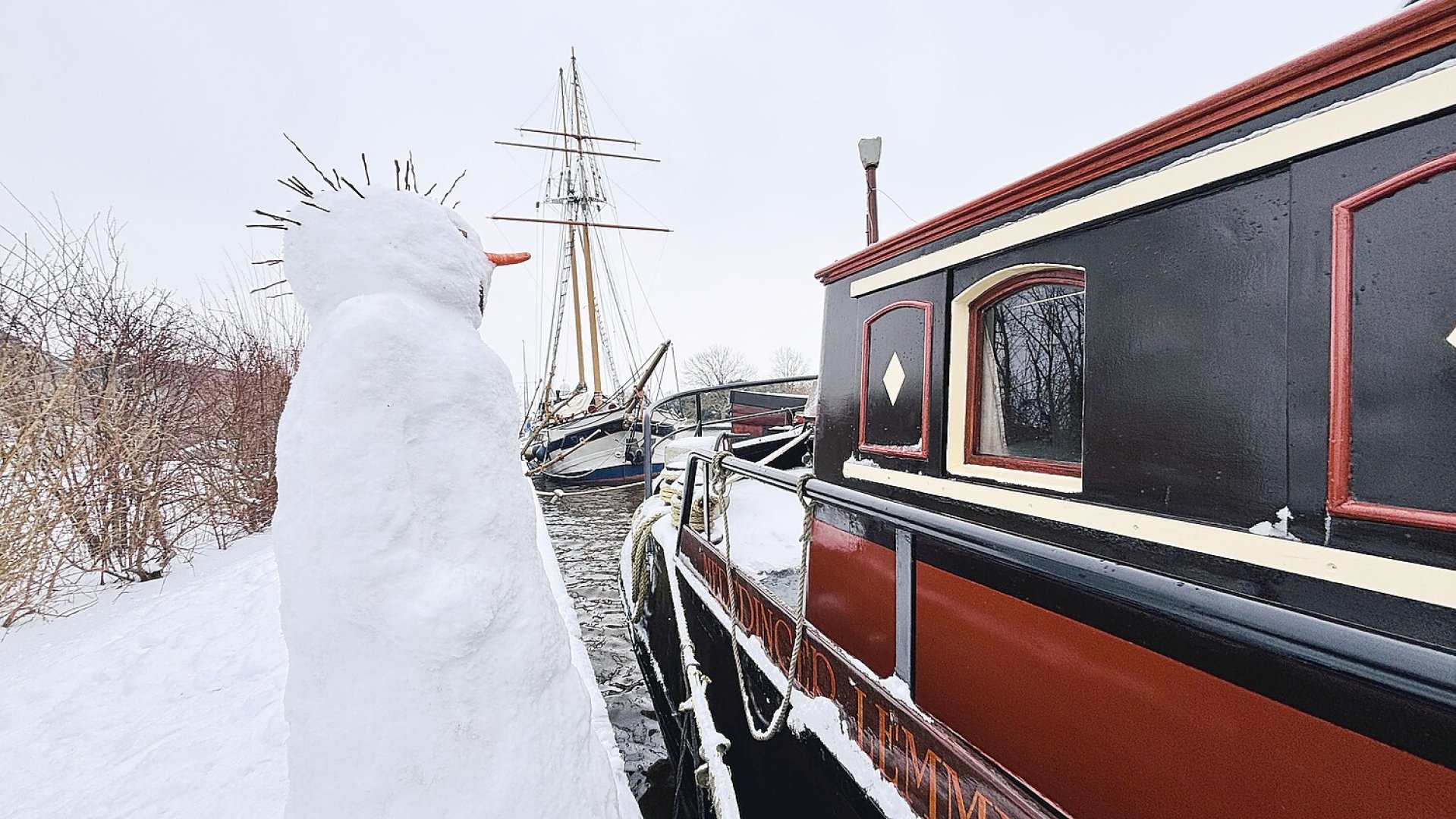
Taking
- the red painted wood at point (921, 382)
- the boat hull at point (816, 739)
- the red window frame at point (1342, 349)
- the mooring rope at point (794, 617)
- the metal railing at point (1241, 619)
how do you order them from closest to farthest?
1. the metal railing at point (1241, 619)
2. the red window frame at point (1342, 349)
3. the boat hull at point (816, 739)
4. the mooring rope at point (794, 617)
5. the red painted wood at point (921, 382)

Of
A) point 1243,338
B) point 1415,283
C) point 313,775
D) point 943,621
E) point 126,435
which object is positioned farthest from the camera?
point 126,435

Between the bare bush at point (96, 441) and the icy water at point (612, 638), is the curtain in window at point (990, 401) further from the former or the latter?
the bare bush at point (96, 441)

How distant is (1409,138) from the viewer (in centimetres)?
99

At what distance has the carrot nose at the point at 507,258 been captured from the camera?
207cm

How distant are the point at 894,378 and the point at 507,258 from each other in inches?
60.5

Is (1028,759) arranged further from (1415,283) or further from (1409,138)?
(1409,138)

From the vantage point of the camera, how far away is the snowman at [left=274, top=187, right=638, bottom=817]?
138 centimetres

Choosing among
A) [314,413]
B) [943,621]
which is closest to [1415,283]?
[943,621]

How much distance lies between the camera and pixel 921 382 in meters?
2.09

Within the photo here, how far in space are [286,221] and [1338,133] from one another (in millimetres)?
2482

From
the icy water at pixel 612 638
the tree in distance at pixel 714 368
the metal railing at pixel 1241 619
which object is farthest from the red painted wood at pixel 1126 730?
the tree in distance at pixel 714 368

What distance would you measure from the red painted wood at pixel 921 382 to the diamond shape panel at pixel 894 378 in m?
0.12

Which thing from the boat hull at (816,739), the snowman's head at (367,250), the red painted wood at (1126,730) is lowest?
the boat hull at (816,739)

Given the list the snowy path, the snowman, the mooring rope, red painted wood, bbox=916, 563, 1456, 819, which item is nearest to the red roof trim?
the mooring rope
